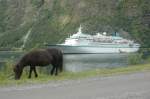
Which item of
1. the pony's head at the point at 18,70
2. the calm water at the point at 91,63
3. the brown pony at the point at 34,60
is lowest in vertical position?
the calm water at the point at 91,63

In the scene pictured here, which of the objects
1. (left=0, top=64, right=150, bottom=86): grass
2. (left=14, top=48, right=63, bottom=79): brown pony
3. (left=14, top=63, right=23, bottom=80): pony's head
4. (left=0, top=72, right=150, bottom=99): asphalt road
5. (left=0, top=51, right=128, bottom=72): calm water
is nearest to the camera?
(left=0, top=72, right=150, bottom=99): asphalt road

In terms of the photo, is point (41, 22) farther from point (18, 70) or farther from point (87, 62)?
point (18, 70)

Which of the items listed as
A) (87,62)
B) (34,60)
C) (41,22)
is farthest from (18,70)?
(41,22)

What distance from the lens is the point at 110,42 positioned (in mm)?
90938

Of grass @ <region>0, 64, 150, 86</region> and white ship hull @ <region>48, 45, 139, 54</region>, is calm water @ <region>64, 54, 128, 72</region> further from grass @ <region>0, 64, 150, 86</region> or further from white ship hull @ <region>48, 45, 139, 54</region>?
white ship hull @ <region>48, 45, 139, 54</region>

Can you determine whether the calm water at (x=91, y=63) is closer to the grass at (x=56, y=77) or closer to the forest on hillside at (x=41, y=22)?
the grass at (x=56, y=77)

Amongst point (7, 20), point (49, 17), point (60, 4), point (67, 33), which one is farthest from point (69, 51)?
point (7, 20)

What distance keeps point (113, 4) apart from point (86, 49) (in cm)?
4910

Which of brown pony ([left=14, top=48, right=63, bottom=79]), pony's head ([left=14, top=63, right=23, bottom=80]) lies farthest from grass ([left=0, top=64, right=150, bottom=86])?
brown pony ([left=14, top=48, right=63, bottom=79])

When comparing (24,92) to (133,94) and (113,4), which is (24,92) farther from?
(113,4)

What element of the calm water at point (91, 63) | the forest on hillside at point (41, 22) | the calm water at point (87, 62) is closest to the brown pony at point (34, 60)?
the calm water at point (87, 62)

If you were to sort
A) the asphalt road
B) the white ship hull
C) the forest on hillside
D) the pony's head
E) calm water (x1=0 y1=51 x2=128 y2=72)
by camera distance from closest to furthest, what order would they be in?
the asphalt road
the pony's head
calm water (x1=0 y1=51 x2=128 y2=72)
the white ship hull
the forest on hillside

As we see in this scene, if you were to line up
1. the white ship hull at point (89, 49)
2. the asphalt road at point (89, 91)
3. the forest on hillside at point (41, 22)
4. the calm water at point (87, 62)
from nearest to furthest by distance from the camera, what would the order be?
the asphalt road at point (89, 91)
the calm water at point (87, 62)
the white ship hull at point (89, 49)
the forest on hillside at point (41, 22)

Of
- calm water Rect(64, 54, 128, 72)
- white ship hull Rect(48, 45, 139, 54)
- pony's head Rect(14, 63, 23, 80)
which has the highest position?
pony's head Rect(14, 63, 23, 80)
